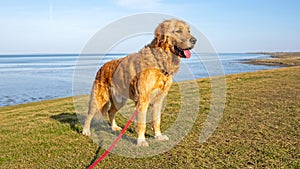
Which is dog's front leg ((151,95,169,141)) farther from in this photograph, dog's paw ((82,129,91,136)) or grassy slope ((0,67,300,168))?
dog's paw ((82,129,91,136))

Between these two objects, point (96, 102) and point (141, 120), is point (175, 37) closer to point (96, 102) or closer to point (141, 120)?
point (141, 120)

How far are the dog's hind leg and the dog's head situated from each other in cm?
184

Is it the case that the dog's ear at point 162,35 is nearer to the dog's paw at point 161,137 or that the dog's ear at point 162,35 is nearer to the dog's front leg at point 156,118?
the dog's front leg at point 156,118

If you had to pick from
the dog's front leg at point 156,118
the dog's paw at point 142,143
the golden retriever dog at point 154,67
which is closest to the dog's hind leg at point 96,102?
the golden retriever dog at point 154,67

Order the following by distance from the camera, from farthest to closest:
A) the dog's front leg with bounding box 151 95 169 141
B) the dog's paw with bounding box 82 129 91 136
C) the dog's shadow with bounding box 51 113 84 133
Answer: the dog's shadow with bounding box 51 113 84 133 < the dog's paw with bounding box 82 129 91 136 < the dog's front leg with bounding box 151 95 169 141

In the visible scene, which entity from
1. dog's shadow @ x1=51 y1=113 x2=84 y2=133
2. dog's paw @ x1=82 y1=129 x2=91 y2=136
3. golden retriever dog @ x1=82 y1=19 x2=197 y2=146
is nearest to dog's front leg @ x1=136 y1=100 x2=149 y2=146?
golden retriever dog @ x1=82 y1=19 x2=197 y2=146

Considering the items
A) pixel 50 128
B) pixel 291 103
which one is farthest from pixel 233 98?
pixel 50 128

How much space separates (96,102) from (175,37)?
2.49m

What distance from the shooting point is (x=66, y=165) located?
4.60 metres

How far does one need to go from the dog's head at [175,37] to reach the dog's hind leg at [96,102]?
1.84 m

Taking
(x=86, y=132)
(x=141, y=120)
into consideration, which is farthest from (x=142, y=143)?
(x=86, y=132)

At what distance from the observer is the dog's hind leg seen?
626 cm

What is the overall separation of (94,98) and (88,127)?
762 mm

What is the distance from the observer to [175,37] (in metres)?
5.23
